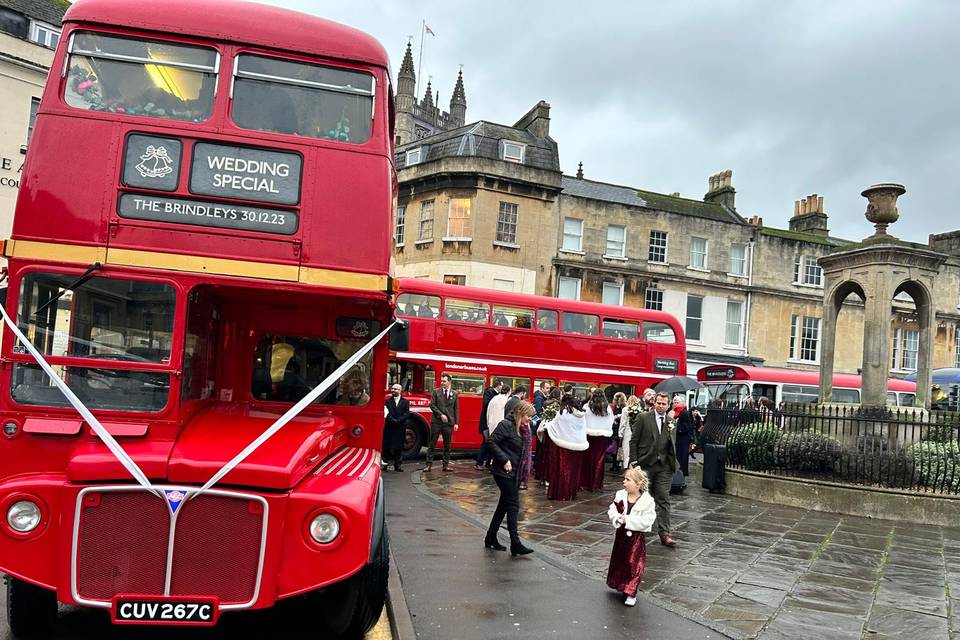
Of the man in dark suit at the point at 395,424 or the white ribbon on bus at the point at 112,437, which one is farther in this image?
the man in dark suit at the point at 395,424

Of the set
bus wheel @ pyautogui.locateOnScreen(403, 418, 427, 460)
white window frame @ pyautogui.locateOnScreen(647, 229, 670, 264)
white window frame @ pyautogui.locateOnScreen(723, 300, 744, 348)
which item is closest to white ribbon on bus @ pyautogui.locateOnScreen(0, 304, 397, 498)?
bus wheel @ pyautogui.locateOnScreen(403, 418, 427, 460)

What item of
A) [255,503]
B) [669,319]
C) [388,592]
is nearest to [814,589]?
Answer: [388,592]

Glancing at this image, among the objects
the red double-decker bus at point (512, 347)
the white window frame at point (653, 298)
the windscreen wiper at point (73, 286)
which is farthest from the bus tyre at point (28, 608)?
the white window frame at point (653, 298)

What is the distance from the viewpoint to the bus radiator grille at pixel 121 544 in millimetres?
4359

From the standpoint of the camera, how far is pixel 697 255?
1328 inches

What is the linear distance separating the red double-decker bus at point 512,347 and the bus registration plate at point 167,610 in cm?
1219

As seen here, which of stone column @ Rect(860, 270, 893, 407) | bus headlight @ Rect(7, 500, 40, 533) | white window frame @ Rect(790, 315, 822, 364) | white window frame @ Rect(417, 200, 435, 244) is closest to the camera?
bus headlight @ Rect(7, 500, 40, 533)

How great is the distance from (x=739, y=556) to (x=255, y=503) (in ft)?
18.8

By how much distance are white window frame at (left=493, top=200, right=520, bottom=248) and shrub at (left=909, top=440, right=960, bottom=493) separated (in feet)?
66.3

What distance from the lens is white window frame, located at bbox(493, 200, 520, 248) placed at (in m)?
30.1

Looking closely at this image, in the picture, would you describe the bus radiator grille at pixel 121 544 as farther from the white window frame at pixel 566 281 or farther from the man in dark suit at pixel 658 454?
Answer: the white window frame at pixel 566 281

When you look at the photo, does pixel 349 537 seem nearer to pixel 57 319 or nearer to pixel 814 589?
pixel 57 319

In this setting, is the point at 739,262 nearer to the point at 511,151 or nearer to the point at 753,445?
the point at 511,151

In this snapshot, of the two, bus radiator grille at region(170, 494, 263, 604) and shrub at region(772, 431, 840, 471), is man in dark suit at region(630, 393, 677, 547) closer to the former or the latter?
shrub at region(772, 431, 840, 471)
